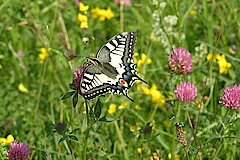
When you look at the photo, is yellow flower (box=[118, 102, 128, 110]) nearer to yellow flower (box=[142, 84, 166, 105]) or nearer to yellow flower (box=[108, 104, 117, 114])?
yellow flower (box=[108, 104, 117, 114])

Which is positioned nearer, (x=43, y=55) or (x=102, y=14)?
(x=43, y=55)

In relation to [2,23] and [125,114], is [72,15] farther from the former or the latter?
[125,114]

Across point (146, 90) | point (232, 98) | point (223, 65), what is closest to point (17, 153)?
point (232, 98)

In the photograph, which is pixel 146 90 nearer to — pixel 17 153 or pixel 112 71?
pixel 112 71

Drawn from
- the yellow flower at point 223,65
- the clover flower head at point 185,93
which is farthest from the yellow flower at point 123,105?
the clover flower head at point 185,93

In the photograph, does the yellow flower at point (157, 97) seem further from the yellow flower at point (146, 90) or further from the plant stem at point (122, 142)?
the plant stem at point (122, 142)

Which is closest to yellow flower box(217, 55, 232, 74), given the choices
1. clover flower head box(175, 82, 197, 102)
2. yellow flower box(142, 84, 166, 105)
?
yellow flower box(142, 84, 166, 105)

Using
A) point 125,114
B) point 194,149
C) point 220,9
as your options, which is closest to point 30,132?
point 125,114
